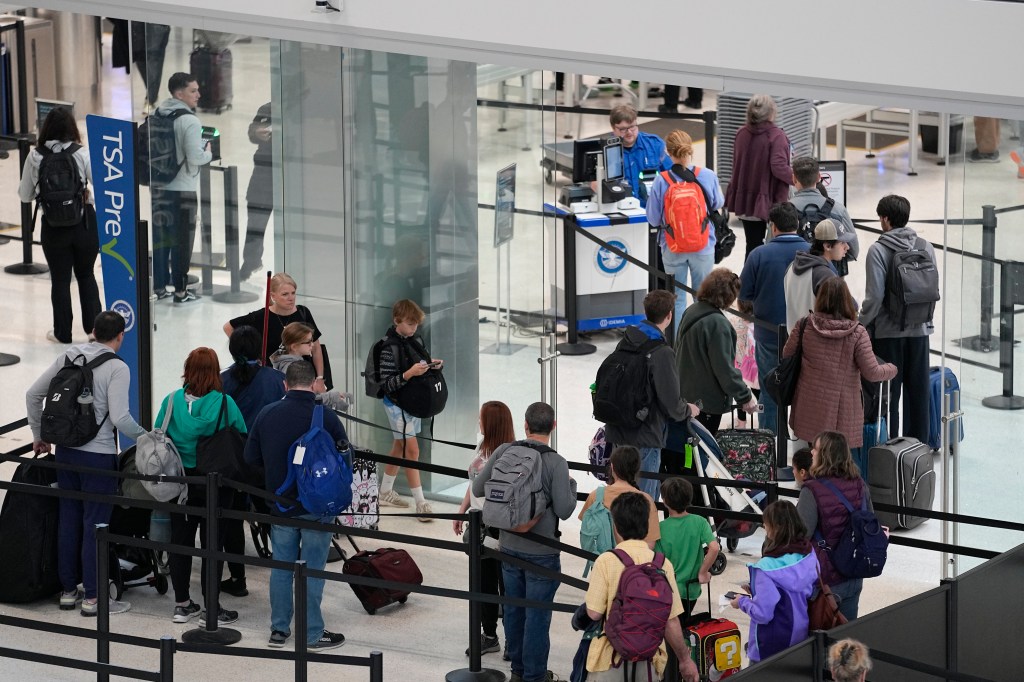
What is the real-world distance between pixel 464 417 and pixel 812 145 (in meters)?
9.18

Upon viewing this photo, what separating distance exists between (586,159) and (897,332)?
16.0ft

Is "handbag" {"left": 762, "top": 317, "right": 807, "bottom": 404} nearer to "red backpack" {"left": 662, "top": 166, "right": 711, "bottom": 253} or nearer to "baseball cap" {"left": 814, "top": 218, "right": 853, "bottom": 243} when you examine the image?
"baseball cap" {"left": 814, "top": 218, "right": 853, "bottom": 243}

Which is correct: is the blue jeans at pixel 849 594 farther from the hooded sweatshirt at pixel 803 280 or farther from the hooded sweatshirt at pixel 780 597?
the hooded sweatshirt at pixel 803 280

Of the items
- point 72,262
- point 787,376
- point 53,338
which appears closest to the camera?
point 787,376

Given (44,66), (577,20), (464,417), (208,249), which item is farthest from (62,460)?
(44,66)

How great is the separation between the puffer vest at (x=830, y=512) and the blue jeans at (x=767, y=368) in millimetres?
3253

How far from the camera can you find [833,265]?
1159 centimetres

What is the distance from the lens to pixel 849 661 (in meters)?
7.31

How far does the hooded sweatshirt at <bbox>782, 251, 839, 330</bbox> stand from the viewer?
11.3 m

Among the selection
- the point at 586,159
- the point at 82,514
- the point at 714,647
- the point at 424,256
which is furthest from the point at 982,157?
the point at 586,159

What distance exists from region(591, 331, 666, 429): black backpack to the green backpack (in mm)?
1399

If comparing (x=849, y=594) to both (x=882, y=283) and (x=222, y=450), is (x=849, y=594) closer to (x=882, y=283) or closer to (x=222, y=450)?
(x=882, y=283)

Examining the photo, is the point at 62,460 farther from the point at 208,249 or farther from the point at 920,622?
the point at 920,622

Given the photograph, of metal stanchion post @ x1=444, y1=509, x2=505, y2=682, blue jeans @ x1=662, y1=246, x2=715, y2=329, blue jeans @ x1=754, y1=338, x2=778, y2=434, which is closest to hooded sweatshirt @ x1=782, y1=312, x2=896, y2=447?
blue jeans @ x1=754, y1=338, x2=778, y2=434
